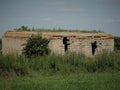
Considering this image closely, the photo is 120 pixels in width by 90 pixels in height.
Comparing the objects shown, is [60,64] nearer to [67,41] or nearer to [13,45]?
[67,41]

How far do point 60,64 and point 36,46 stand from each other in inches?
186

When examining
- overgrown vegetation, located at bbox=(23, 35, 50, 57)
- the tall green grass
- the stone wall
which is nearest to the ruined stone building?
the stone wall

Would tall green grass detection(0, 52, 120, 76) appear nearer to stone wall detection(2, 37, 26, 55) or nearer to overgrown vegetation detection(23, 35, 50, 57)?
overgrown vegetation detection(23, 35, 50, 57)

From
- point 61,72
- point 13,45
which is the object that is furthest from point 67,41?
point 61,72

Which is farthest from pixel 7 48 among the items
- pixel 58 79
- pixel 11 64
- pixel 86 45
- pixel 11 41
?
pixel 58 79

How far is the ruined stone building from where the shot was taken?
2238 centimetres

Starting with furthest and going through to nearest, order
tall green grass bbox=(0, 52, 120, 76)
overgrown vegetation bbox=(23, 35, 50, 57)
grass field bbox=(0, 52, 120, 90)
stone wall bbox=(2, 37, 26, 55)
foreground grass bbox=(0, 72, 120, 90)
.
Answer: stone wall bbox=(2, 37, 26, 55) < overgrown vegetation bbox=(23, 35, 50, 57) < tall green grass bbox=(0, 52, 120, 76) < grass field bbox=(0, 52, 120, 90) < foreground grass bbox=(0, 72, 120, 90)

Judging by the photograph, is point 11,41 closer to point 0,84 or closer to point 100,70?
point 100,70

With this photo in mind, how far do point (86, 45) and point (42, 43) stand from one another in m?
3.94

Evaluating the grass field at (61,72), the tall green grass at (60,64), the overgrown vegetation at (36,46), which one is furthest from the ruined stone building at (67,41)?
the grass field at (61,72)

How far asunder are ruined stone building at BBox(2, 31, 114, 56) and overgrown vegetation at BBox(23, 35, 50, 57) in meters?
0.60

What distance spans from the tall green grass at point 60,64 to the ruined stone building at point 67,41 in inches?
149

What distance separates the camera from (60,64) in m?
17.1

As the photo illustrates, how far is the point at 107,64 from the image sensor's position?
1797 cm
